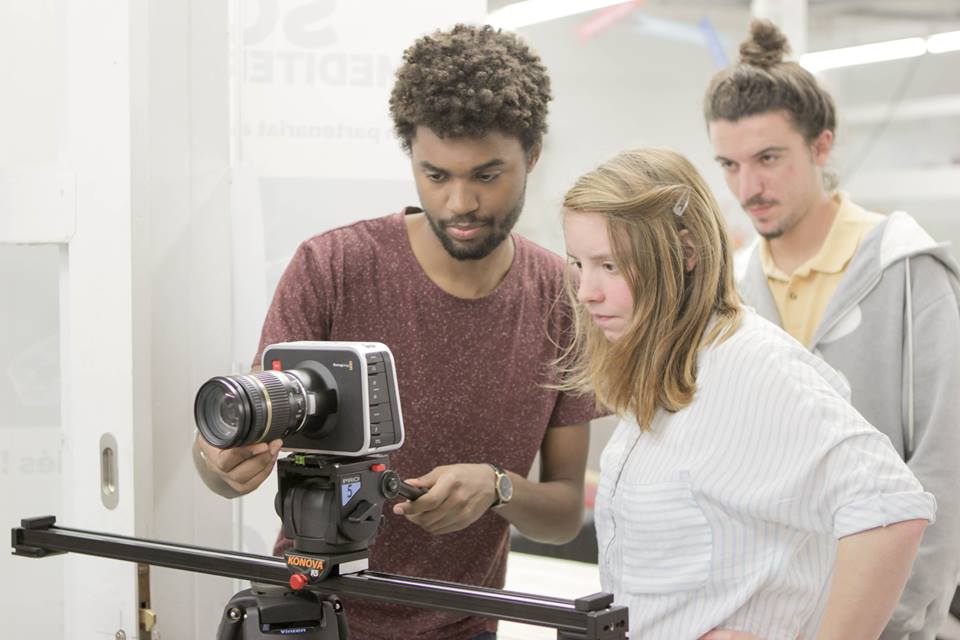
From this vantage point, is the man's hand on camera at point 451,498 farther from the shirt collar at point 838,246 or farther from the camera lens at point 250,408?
the shirt collar at point 838,246

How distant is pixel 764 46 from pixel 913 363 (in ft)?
2.00

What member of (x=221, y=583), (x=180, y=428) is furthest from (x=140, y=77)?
(x=221, y=583)

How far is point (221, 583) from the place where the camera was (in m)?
1.96

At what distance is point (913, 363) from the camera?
1.64m

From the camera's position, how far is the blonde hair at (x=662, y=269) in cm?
130

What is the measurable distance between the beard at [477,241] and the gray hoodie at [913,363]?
55cm

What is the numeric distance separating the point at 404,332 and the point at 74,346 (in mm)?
560

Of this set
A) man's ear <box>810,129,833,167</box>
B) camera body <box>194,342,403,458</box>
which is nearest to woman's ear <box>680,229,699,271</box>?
camera body <box>194,342,403,458</box>

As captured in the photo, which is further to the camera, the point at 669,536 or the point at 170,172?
the point at 170,172

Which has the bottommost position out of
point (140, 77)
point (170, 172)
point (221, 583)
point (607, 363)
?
point (221, 583)

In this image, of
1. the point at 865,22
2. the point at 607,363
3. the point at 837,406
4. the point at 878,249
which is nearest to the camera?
the point at 837,406

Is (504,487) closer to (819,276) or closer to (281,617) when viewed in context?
(281,617)

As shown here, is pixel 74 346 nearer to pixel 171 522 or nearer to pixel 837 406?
pixel 171 522

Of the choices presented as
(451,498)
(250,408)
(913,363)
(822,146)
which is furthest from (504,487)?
(822,146)
